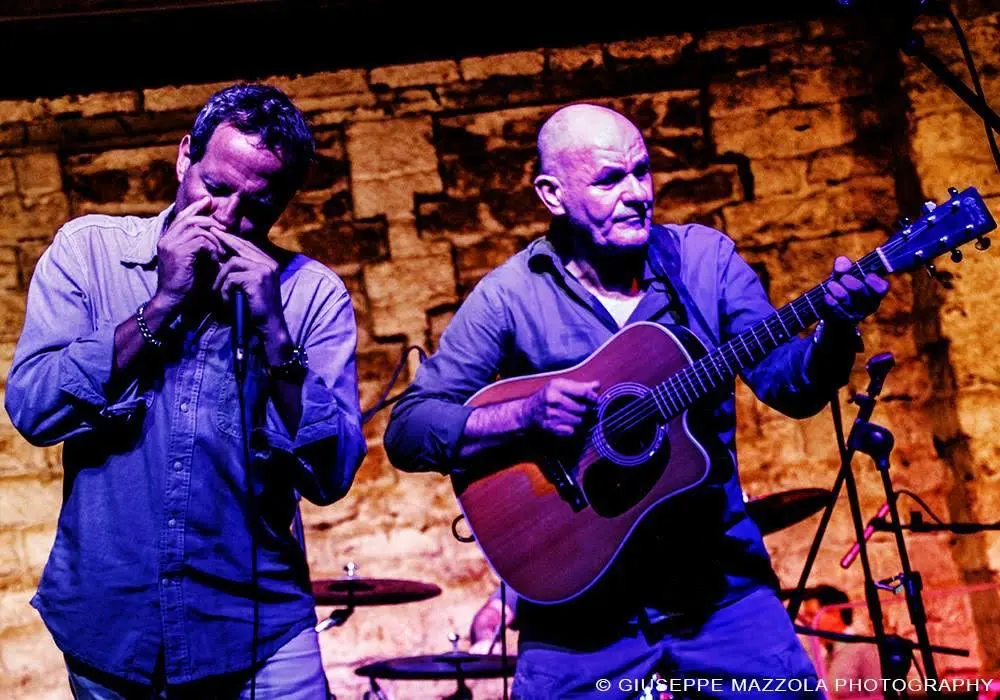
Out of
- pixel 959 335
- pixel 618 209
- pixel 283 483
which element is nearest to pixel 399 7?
pixel 618 209

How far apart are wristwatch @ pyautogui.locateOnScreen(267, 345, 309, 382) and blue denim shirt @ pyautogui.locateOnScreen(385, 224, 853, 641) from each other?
627 mm

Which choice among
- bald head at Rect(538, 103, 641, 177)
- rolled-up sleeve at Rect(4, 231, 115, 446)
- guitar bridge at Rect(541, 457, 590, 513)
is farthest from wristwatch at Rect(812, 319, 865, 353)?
rolled-up sleeve at Rect(4, 231, 115, 446)

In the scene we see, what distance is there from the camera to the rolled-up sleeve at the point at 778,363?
2.75 metres

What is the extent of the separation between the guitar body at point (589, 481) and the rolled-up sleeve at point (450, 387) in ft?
0.23

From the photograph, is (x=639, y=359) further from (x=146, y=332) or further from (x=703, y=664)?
(x=146, y=332)

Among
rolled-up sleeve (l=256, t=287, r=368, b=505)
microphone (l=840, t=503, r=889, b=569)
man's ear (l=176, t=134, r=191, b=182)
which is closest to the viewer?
rolled-up sleeve (l=256, t=287, r=368, b=505)

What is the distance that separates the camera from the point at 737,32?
6.05 metres

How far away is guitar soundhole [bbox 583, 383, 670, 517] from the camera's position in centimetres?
288

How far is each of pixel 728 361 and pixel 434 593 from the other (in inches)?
101

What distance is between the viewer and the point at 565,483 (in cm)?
302

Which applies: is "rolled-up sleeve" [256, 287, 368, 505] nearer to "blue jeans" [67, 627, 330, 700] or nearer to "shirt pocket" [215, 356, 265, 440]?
"shirt pocket" [215, 356, 265, 440]

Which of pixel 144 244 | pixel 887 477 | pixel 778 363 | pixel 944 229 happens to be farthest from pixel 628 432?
pixel 887 477

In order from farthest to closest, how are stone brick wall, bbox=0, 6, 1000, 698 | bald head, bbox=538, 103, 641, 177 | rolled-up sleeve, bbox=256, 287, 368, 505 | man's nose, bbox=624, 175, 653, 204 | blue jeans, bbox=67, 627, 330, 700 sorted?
stone brick wall, bbox=0, 6, 1000, 698 → bald head, bbox=538, 103, 641, 177 → man's nose, bbox=624, 175, 653, 204 → rolled-up sleeve, bbox=256, 287, 368, 505 → blue jeans, bbox=67, 627, 330, 700

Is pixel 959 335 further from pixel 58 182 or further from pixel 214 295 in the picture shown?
pixel 58 182
